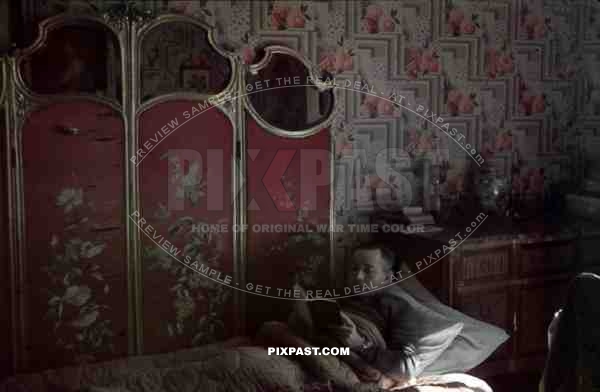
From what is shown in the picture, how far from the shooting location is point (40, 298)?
271 cm

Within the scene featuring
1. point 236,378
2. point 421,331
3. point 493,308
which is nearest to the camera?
point 236,378

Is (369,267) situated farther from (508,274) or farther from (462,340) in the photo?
(508,274)

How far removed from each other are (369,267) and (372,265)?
0.02 m

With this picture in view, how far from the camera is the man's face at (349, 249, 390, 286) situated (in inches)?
115

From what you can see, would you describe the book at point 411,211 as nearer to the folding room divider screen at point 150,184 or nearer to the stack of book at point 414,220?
the stack of book at point 414,220

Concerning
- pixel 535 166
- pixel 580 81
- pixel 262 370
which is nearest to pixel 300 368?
pixel 262 370

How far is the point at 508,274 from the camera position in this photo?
3.09 metres

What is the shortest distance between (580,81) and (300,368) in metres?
2.57

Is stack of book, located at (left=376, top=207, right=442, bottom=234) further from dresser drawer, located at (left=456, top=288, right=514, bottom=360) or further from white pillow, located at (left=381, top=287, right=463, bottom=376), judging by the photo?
white pillow, located at (left=381, top=287, right=463, bottom=376)

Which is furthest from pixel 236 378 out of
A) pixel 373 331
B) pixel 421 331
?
pixel 421 331

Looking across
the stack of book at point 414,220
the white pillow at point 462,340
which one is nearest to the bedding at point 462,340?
the white pillow at point 462,340

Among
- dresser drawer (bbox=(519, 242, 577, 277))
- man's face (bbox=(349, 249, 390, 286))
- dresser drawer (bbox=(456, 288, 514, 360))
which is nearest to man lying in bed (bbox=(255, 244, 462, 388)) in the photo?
man's face (bbox=(349, 249, 390, 286))

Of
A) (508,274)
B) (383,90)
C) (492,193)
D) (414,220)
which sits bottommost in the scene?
(508,274)

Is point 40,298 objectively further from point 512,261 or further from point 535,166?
point 535,166
